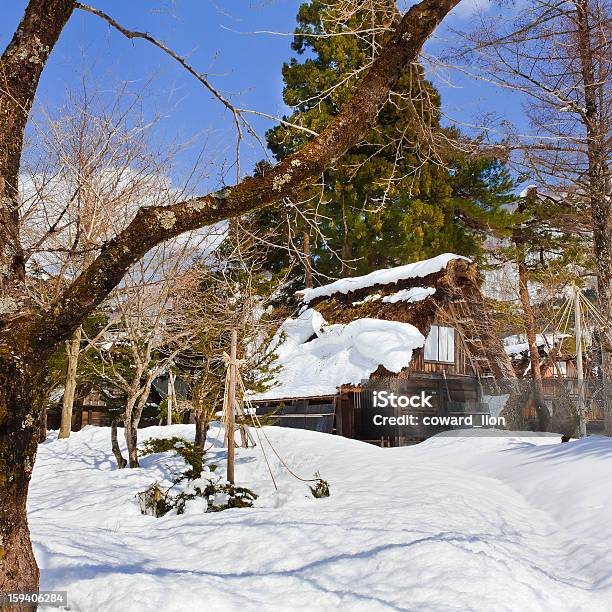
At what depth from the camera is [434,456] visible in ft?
36.6

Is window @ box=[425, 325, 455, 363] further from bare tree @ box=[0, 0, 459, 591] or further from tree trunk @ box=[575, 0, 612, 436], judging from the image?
bare tree @ box=[0, 0, 459, 591]

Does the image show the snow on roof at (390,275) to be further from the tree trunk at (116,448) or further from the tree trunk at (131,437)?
the tree trunk at (131,437)

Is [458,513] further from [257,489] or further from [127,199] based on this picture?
Result: [127,199]

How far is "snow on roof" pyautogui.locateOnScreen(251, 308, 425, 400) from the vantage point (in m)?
17.4

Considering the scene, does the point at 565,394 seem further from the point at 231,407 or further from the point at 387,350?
the point at 231,407

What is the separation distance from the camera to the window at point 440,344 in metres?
20.3

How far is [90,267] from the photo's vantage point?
3.12 metres

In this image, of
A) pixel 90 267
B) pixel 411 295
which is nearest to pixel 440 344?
pixel 411 295

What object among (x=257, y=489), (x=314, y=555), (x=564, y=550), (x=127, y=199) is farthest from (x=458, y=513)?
(x=127, y=199)

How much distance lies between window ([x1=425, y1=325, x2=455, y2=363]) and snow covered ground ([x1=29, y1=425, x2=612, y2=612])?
34.5ft

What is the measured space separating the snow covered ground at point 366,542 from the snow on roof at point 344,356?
294 inches

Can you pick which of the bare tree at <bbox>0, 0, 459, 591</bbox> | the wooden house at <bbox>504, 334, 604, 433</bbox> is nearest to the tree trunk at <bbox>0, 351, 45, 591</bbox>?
the bare tree at <bbox>0, 0, 459, 591</bbox>

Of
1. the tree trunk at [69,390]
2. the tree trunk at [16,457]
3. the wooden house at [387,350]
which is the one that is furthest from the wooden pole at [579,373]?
the tree trunk at [16,457]

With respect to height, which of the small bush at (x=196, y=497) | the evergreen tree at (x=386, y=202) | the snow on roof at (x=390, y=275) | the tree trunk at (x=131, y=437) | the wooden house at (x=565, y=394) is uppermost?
the evergreen tree at (x=386, y=202)
